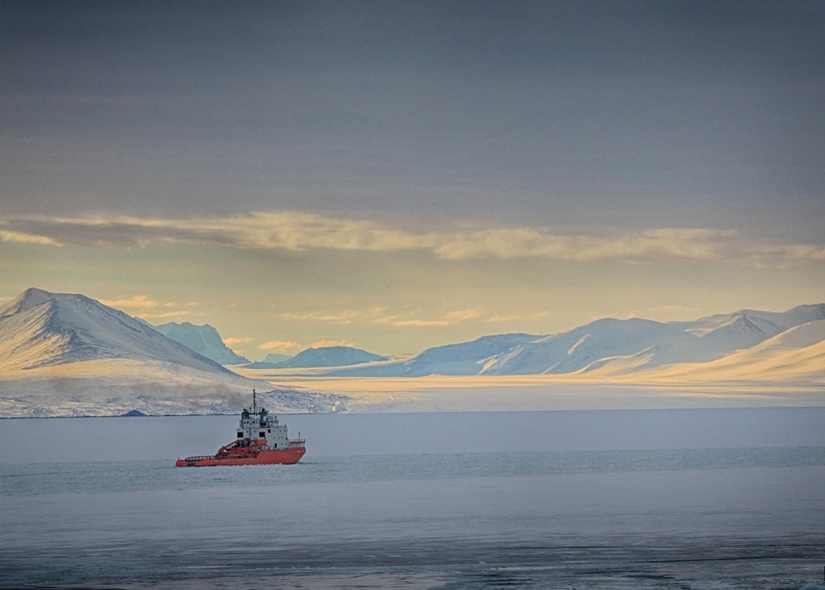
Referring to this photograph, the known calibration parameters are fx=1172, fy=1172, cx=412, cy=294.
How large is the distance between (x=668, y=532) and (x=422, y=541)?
49.0 ft

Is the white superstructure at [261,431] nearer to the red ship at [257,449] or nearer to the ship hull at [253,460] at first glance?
the red ship at [257,449]

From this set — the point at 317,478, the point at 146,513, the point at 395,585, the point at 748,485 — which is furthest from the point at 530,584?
the point at 317,478

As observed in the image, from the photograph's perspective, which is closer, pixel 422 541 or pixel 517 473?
pixel 422 541

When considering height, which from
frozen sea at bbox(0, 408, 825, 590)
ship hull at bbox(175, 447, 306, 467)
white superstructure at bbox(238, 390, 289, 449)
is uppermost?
white superstructure at bbox(238, 390, 289, 449)

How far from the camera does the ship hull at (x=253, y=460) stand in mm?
145000

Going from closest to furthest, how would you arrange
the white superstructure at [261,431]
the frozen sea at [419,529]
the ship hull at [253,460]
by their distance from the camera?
the frozen sea at [419,529] → the ship hull at [253,460] → the white superstructure at [261,431]

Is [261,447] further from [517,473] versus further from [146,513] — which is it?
[146,513]

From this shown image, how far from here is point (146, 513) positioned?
277 feet

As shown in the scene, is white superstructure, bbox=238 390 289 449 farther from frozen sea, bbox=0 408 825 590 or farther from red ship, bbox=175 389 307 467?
frozen sea, bbox=0 408 825 590

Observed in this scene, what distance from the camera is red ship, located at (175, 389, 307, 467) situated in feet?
480

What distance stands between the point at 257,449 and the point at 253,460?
220cm

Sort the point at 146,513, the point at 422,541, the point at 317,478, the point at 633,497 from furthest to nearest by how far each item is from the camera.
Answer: the point at 317,478 → the point at 633,497 → the point at 146,513 → the point at 422,541

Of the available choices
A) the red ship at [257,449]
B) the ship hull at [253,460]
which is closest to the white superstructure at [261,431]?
the red ship at [257,449]

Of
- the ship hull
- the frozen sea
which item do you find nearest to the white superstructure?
the ship hull
